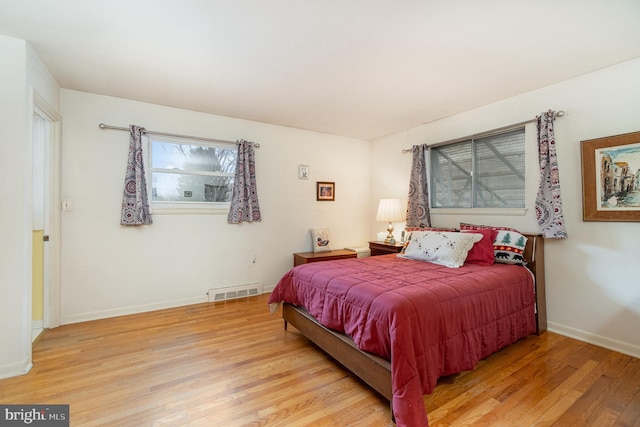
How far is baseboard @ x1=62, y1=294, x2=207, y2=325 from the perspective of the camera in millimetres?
2951

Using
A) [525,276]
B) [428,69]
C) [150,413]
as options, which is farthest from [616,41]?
[150,413]

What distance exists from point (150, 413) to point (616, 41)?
3.97 meters

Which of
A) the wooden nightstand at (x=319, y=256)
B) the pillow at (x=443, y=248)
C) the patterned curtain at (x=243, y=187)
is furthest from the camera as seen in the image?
the wooden nightstand at (x=319, y=256)

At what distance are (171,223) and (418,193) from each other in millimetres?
3180

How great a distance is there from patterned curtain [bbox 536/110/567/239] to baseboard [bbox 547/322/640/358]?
0.86 m

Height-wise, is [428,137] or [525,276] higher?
[428,137]

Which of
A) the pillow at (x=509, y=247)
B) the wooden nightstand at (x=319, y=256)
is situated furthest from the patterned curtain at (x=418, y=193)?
the pillow at (x=509, y=247)

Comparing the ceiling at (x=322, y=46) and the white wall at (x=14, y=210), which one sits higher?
the ceiling at (x=322, y=46)

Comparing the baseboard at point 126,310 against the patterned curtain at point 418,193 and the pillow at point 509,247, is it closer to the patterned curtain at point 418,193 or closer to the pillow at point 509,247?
the patterned curtain at point 418,193

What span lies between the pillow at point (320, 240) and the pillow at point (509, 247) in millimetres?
2307

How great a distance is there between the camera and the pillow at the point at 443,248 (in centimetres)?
259

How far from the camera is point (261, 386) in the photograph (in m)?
1.89

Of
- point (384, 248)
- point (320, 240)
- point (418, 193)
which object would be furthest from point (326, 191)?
point (418, 193)

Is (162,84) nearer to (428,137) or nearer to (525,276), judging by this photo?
(428,137)
